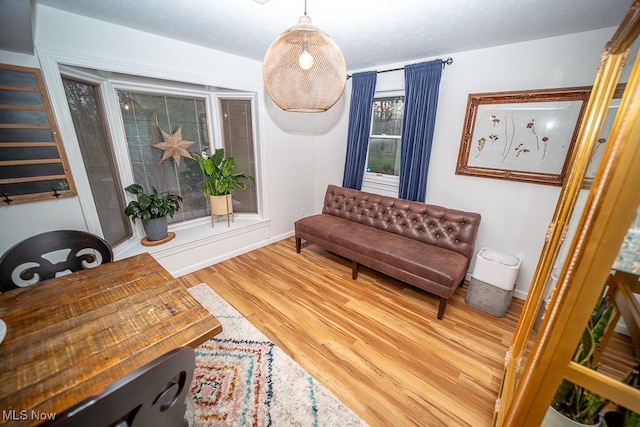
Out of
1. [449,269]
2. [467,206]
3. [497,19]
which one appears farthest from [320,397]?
[497,19]

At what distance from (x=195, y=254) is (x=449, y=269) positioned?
2.78 meters

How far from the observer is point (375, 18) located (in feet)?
5.91

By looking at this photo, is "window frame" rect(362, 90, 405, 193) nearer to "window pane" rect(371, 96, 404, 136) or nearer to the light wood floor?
"window pane" rect(371, 96, 404, 136)

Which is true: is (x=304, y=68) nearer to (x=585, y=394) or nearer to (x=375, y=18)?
(x=375, y=18)

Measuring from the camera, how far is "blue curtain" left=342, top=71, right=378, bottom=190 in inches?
122

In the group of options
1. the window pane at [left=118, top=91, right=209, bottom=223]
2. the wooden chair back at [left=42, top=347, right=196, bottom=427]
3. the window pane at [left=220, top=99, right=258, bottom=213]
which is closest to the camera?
the wooden chair back at [left=42, top=347, right=196, bottom=427]

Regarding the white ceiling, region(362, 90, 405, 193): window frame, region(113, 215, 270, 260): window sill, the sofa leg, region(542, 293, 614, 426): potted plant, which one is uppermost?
the white ceiling

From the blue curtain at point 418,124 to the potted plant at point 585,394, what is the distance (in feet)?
7.22

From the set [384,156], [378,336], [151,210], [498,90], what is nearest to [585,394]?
[378,336]

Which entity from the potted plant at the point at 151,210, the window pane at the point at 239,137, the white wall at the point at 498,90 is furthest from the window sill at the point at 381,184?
the potted plant at the point at 151,210

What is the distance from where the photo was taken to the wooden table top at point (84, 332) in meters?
0.77

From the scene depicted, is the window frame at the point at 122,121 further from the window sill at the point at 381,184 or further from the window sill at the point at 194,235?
the window sill at the point at 381,184

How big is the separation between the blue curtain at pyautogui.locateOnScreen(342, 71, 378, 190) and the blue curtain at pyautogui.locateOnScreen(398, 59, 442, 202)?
0.50m

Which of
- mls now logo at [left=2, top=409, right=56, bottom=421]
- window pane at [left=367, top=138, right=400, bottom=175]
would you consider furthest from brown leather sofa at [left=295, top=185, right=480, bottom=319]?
mls now logo at [left=2, top=409, right=56, bottom=421]
